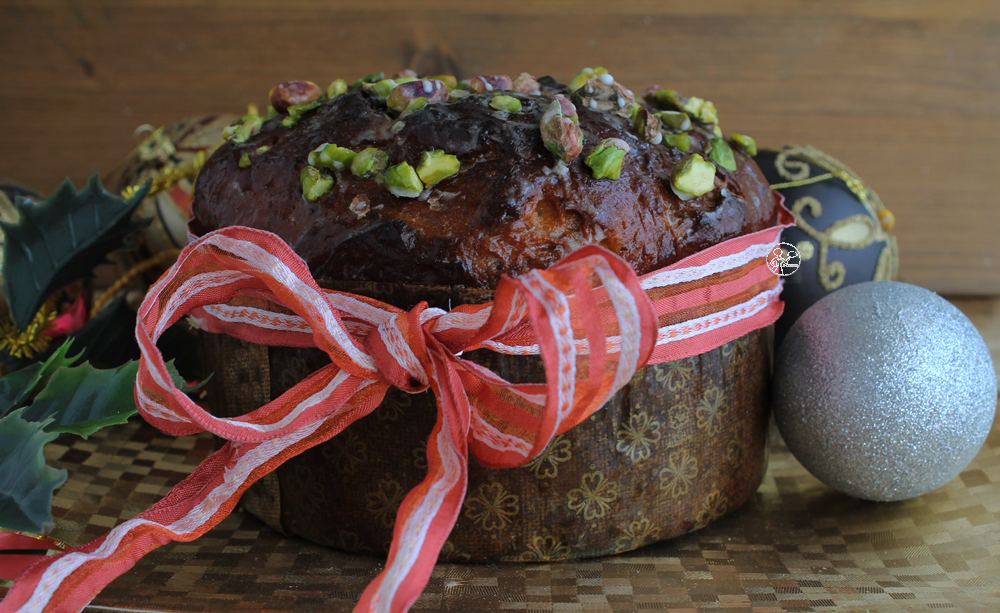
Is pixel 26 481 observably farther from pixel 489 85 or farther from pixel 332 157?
pixel 489 85

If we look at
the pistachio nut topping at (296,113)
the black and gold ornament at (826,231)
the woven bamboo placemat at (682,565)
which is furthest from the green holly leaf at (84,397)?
the black and gold ornament at (826,231)

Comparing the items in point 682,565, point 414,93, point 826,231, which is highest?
point 414,93

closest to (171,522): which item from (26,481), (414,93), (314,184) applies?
(26,481)

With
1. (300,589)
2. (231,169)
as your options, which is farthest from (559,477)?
(231,169)

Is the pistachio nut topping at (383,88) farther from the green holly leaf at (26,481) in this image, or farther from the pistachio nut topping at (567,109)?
the green holly leaf at (26,481)

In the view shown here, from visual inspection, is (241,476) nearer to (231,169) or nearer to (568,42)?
(231,169)

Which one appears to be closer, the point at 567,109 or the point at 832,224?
the point at 567,109
